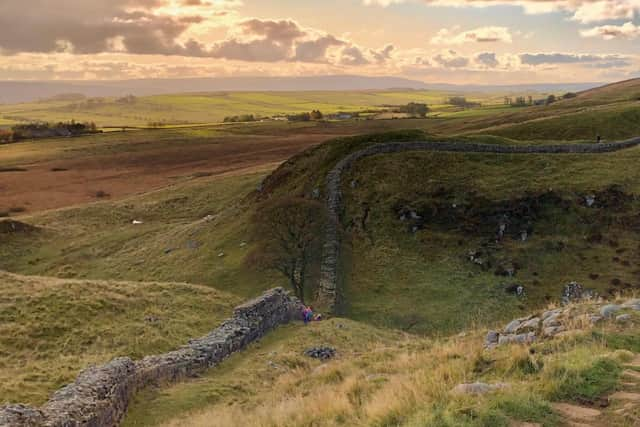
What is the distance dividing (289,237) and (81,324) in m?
22.3

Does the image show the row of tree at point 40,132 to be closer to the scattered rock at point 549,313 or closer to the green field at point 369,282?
the green field at point 369,282

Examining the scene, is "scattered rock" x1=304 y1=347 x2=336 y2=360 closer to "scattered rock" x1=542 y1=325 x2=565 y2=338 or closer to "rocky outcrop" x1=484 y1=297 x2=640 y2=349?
"rocky outcrop" x1=484 y1=297 x2=640 y2=349

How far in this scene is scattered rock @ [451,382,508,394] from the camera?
10.5m

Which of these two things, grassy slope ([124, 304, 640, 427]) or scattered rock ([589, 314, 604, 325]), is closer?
grassy slope ([124, 304, 640, 427])

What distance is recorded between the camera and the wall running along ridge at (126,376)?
44.7ft

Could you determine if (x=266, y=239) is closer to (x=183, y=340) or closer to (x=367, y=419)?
(x=183, y=340)

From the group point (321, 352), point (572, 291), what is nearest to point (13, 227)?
point (321, 352)

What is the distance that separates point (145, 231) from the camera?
64.8 m

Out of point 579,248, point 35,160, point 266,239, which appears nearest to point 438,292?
point 579,248

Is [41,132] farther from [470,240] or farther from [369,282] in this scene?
[470,240]

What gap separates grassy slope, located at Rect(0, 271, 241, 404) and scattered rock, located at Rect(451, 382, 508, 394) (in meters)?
13.3

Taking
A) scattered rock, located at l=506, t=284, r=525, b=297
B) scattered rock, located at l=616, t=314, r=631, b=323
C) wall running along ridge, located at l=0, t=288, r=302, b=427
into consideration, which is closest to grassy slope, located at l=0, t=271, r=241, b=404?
wall running along ridge, located at l=0, t=288, r=302, b=427

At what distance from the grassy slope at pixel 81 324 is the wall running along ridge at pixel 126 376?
1826mm

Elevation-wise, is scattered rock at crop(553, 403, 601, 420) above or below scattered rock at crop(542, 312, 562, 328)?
above
